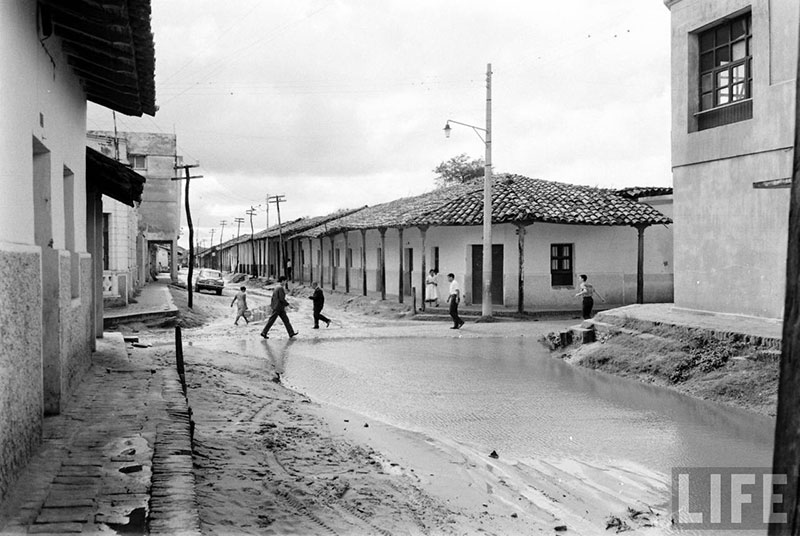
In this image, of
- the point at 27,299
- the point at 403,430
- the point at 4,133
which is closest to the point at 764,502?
the point at 403,430

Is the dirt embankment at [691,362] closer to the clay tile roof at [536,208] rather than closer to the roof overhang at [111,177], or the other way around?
the roof overhang at [111,177]

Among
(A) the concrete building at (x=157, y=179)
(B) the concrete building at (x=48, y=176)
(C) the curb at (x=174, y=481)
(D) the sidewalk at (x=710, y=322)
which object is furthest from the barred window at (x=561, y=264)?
(A) the concrete building at (x=157, y=179)

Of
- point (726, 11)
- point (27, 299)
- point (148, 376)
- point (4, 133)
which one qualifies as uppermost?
point (726, 11)

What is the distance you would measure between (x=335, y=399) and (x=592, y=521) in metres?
5.53

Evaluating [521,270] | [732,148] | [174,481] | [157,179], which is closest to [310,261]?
[157,179]

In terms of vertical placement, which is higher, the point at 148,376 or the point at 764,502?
the point at 148,376

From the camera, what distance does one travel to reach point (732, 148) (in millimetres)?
13000

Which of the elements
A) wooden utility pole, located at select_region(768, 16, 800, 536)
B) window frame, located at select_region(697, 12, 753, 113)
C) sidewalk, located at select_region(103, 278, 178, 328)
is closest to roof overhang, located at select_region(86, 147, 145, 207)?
sidewalk, located at select_region(103, 278, 178, 328)

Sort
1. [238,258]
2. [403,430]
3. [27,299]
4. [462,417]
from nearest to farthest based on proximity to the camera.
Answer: [27,299] → [403,430] → [462,417] → [238,258]

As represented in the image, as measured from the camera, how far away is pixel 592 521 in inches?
215

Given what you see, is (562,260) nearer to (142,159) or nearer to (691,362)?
(691,362)

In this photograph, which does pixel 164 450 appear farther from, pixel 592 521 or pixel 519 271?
pixel 519 271

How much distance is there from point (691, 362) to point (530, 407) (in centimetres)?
309

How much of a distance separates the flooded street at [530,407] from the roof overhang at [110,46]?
489cm
